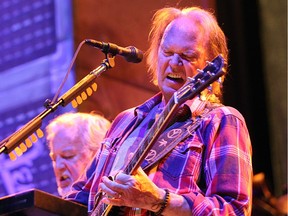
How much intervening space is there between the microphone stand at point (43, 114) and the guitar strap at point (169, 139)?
36 centimetres

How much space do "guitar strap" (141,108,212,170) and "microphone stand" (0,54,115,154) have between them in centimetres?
36

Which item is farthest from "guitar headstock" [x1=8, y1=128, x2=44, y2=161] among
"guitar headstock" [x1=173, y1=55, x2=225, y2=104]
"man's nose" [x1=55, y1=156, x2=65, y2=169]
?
"man's nose" [x1=55, y1=156, x2=65, y2=169]

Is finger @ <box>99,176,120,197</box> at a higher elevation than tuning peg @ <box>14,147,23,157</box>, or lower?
lower

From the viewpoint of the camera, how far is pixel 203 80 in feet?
6.81

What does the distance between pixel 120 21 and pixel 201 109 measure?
84.9 inches

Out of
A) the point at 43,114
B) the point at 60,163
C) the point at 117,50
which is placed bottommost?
the point at 60,163

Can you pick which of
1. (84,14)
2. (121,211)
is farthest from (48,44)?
(121,211)

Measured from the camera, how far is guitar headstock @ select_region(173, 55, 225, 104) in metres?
2.04

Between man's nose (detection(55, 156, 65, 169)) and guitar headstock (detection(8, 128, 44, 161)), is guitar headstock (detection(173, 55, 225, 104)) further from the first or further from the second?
man's nose (detection(55, 156, 65, 169))

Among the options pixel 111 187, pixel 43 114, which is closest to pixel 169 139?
pixel 111 187

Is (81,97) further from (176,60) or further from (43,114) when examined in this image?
(176,60)

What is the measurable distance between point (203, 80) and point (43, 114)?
60 cm

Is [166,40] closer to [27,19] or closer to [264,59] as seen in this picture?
[264,59]

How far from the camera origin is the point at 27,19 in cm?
456
